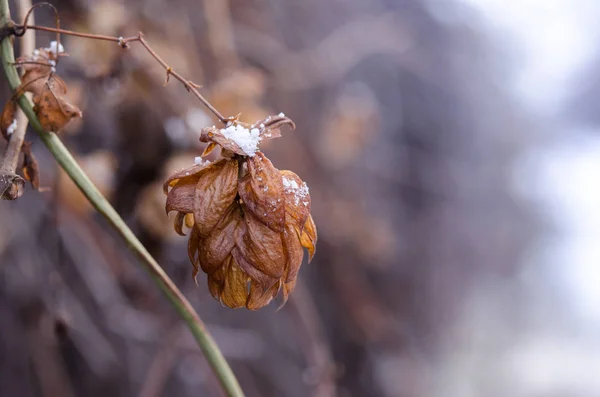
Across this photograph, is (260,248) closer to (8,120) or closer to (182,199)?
(182,199)

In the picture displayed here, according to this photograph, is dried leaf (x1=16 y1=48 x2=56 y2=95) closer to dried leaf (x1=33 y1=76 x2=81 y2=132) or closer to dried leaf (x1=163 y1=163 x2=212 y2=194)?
dried leaf (x1=33 y1=76 x2=81 y2=132)

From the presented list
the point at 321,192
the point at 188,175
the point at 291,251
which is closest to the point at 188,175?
the point at 188,175

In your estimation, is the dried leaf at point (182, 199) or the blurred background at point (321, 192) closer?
the dried leaf at point (182, 199)

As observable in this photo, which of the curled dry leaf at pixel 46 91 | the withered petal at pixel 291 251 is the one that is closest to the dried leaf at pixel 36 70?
the curled dry leaf at pixel 46 91

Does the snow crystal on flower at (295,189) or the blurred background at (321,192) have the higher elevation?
the blurred background at (321,192)

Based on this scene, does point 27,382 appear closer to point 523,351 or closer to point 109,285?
point 109,285

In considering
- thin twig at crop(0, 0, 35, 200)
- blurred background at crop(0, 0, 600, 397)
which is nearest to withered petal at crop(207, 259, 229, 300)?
thin twig at crop(0, 0, 35, 200)

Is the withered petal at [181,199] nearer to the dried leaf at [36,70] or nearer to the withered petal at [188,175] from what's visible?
the withered petal at [188,175]
